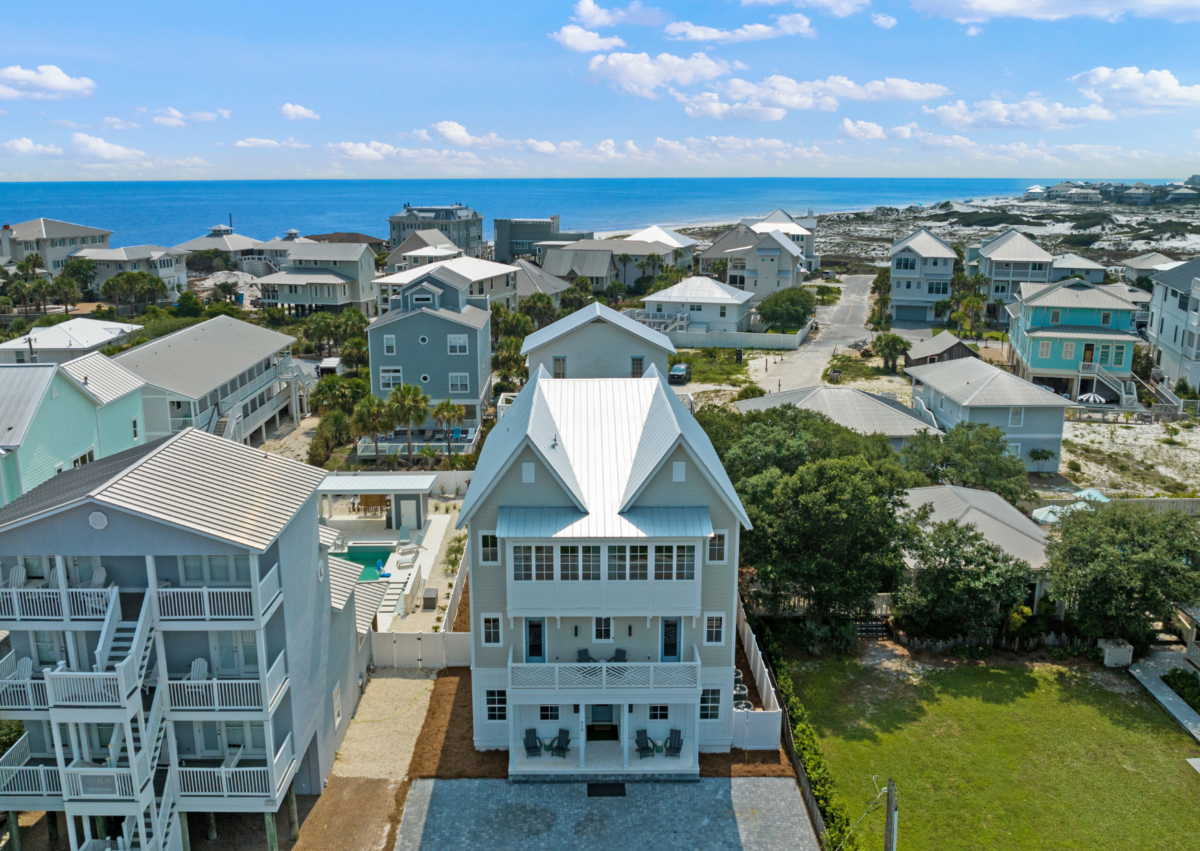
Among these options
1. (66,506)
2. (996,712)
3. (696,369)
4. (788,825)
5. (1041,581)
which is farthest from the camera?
(696,369)

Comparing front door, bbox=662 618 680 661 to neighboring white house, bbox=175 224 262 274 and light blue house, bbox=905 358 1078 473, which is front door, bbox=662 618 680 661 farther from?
neighboring white house, bbox=175 224 262 274

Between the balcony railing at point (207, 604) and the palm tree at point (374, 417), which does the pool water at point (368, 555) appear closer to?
the palm tree at point (374, 417)

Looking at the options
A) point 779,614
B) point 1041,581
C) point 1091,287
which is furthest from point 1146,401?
point 779,614

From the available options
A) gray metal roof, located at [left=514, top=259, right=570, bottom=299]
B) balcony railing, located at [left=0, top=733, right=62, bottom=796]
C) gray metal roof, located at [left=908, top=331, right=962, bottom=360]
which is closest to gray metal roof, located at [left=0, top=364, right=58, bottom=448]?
balcony railing, located at [left=0, top=733, right=62, bottom=796]

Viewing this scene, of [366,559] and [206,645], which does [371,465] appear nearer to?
[366,559]

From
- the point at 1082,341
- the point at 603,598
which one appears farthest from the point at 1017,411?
the point at 603,598

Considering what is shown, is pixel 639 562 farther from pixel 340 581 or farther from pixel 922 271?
pixel 922 271

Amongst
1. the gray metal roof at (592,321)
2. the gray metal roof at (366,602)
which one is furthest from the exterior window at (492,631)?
the gray metal roof at (592,321)
